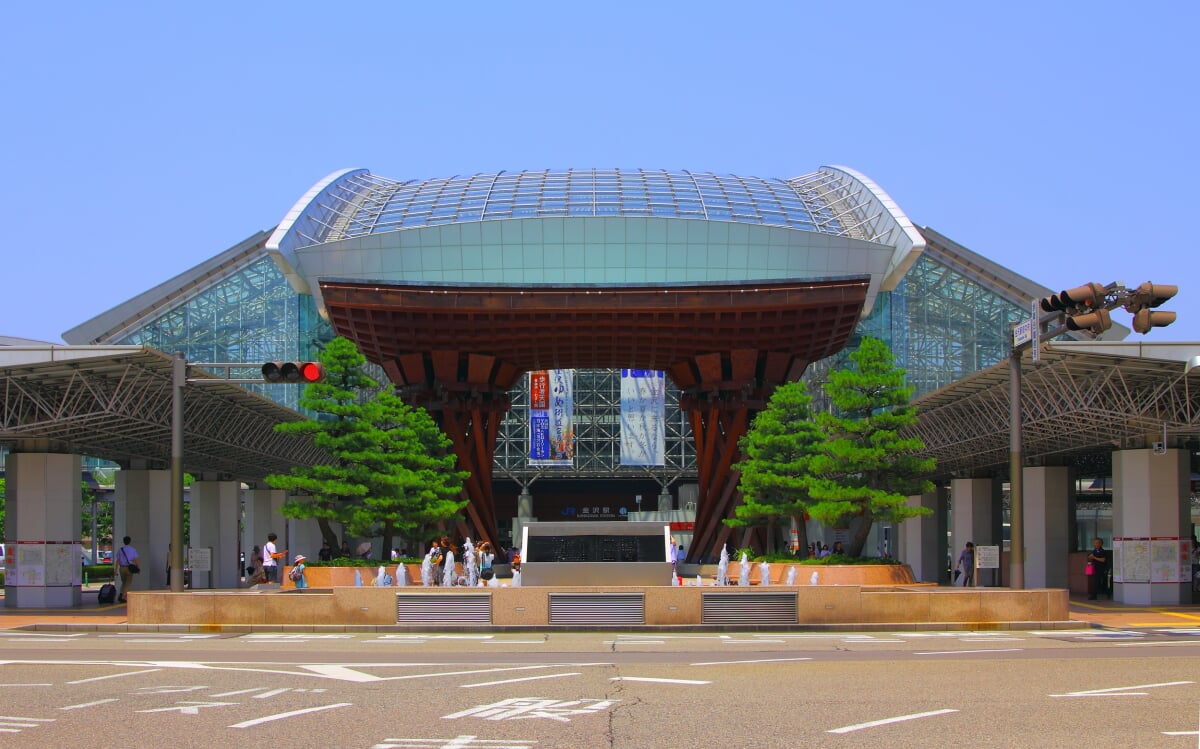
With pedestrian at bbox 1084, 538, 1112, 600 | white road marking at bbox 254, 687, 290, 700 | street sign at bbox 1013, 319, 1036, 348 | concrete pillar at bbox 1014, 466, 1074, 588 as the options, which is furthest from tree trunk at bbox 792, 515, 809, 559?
white road marking at bbox 254, 687, 290, 700

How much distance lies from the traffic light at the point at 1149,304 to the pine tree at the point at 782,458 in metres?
22.3

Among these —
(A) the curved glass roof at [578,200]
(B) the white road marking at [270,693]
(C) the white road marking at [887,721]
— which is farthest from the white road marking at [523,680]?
(A) the curved glass roof at [578,200]

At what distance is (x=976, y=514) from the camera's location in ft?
183

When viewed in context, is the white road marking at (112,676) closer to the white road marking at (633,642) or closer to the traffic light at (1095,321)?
the white road marking at (633,642)

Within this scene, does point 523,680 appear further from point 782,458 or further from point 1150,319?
point 782,458

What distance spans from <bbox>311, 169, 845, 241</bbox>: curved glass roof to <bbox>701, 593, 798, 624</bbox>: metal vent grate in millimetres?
35077

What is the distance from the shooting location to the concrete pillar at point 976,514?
181 ft

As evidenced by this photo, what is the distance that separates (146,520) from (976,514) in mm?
32989

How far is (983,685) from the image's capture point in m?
16.3

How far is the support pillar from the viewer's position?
47156 millimetres

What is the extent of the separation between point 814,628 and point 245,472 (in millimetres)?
41702

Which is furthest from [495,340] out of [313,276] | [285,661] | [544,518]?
[544,518]

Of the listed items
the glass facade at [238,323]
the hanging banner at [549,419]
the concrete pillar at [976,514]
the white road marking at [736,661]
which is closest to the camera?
the white road marking at [736,661]

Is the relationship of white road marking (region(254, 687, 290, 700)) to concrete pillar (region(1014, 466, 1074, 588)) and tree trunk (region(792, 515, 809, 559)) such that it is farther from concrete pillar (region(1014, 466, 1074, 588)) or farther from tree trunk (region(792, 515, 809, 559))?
concrete pillar (region(1014, 466, 1074, 588))
